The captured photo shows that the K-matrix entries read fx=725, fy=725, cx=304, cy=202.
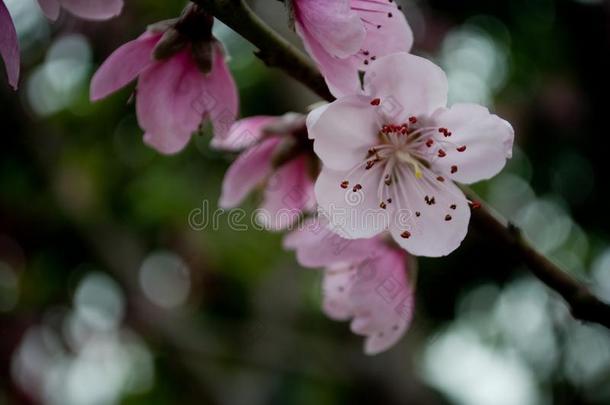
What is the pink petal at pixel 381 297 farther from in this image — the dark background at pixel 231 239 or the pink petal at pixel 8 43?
the dark background at pixel 231 239

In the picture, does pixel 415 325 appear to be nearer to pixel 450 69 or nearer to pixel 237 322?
pixel 237 322

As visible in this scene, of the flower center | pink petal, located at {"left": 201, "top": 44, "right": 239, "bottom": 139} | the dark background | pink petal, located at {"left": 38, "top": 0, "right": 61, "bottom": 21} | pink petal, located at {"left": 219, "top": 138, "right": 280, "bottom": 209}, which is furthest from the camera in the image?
the dark background

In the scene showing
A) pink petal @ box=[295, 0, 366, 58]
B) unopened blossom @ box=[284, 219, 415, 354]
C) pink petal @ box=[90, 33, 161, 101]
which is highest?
pink petal @ box=[295, 0, 366, 58]

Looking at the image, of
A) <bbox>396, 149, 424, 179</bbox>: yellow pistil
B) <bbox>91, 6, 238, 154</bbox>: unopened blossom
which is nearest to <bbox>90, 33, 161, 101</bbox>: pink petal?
<bbox>91, 6, 238, 154</bbox>: unopened blossom

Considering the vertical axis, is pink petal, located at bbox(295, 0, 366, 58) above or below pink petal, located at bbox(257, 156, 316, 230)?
above

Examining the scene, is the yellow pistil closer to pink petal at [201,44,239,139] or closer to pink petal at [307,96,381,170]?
pink petal at [307,96,381,170]

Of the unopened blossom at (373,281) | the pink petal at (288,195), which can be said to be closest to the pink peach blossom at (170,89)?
the pink petal at (288,195)

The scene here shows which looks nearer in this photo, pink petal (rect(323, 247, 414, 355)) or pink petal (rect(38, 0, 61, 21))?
pink petal (rect(38, 0, 61, 21))

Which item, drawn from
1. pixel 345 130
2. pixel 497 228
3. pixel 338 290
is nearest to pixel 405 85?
pixel 345 130
